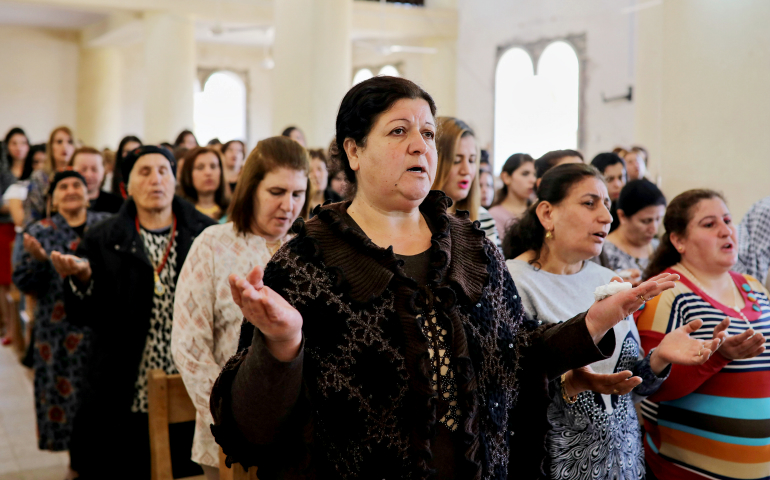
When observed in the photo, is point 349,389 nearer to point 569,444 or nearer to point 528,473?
point 528,473

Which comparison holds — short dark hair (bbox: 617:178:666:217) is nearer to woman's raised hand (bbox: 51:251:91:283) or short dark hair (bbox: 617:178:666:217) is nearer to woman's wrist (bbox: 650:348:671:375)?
woman's wrist (bbox: 650:348:671:375)

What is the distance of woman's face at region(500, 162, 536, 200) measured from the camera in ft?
17.7

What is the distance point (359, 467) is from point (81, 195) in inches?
137

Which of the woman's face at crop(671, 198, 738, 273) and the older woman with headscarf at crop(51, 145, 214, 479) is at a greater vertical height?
the woman's face at crop(671, 198, 738, 273)

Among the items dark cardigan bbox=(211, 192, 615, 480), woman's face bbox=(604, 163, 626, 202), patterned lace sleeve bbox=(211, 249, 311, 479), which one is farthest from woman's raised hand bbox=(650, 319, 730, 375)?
woman's face bbox=(604, 163, 626, 202)

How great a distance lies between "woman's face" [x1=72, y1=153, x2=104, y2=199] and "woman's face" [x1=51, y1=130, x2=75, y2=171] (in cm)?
146

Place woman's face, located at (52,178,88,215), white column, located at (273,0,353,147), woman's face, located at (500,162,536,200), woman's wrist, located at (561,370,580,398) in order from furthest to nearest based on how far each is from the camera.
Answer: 1. white column, located at (273,0,353,147)
2. woman's face, located at (500,162,536,200)
3. woman's face, located at (52,178,88,215)
4. woman's wrist, located at (561,370,580,398)

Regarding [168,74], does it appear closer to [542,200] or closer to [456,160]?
[456,160]

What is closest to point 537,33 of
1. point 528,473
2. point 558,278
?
point 558,278

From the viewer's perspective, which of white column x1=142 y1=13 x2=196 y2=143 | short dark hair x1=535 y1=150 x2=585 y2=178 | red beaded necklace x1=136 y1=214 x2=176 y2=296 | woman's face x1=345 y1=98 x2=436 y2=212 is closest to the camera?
woman's face x1=345 y1=98 x2=436 y2=212

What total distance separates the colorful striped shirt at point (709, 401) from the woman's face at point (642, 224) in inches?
42.5

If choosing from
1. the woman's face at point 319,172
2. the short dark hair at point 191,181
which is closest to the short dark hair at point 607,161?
the woman's face at point 319,172

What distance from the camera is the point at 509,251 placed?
2.89 m

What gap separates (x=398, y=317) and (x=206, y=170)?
324cm
